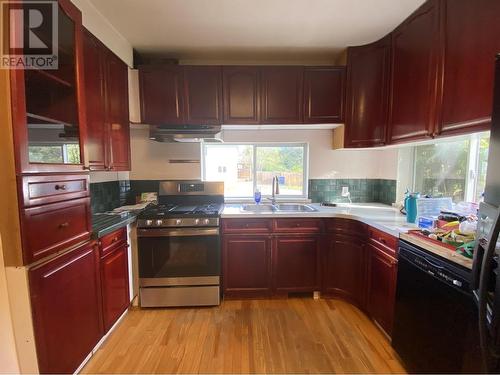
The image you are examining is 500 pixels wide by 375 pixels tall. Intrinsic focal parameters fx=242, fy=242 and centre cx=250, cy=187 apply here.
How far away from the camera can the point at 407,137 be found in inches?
79.0

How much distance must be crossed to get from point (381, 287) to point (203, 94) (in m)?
2.37

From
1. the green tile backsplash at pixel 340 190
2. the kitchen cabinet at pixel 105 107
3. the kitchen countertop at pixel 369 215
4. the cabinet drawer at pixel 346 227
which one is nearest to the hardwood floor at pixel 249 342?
the cabinet drawer at pixel 346 227

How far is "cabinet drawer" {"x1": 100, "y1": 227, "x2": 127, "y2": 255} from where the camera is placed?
1746 mm

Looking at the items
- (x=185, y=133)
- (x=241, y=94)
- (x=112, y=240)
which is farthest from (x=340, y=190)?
(x=112, y=240)

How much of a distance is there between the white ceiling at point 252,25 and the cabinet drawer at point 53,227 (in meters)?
1.49

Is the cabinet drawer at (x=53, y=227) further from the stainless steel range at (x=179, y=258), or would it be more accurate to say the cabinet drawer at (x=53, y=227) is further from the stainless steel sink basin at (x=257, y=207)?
the stainless steel sink basin at (x=257, y=207)

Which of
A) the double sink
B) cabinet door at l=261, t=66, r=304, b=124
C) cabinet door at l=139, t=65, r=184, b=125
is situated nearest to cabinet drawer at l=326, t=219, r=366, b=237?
the double sink

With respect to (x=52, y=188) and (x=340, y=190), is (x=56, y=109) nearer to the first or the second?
(x=52, y=188)

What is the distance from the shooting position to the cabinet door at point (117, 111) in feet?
6.75

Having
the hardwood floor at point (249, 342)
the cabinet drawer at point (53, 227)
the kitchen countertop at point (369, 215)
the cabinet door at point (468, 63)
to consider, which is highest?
the cabinet door at point (468, 63)

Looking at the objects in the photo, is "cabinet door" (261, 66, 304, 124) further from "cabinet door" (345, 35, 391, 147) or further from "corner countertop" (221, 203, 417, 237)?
"corner countertop" (221, 203, 417, 237)

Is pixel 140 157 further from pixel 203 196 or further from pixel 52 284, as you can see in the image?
pixel 52 284

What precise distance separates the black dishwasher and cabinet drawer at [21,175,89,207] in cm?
207

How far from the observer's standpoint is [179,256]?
2.26m
